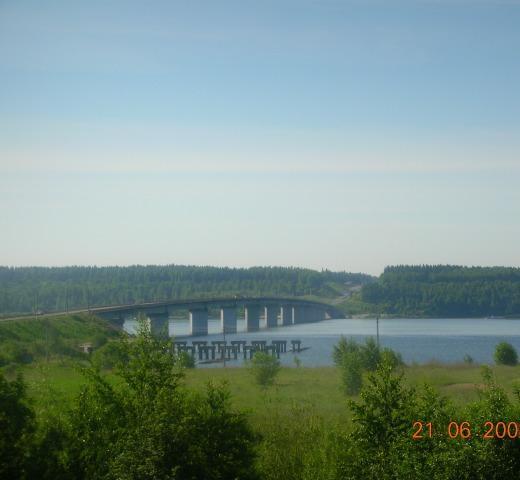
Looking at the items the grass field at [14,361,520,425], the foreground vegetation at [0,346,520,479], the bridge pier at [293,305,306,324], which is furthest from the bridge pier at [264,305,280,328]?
the foreground vegetation at [0,346,520,479]

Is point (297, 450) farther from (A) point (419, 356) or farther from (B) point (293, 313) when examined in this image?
(B) point (293, 313)

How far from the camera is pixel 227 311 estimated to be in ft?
468

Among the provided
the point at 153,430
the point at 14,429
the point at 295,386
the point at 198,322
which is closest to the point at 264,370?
the point at 295,386

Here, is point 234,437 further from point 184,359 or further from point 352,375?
point 352,375

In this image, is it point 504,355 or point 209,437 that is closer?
point 209,437

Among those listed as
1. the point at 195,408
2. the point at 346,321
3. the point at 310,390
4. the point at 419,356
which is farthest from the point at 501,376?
the point at 346,321

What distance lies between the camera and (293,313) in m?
174

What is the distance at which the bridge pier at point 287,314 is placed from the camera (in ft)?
540

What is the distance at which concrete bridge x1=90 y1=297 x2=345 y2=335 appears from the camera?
107 meters

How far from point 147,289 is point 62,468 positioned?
566 feet

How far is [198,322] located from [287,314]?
37874mm

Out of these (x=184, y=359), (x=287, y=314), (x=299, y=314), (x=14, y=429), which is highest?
(x=184, y=359)
